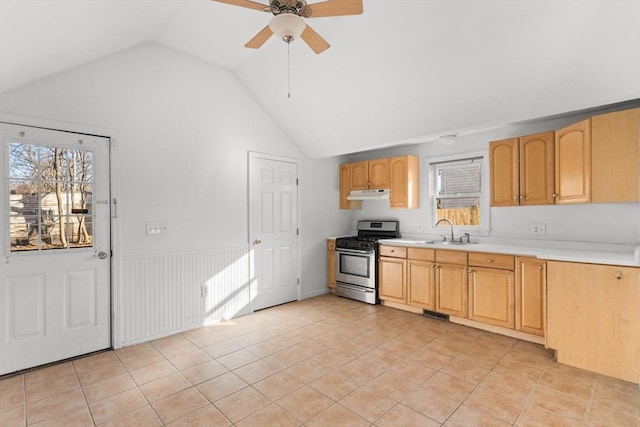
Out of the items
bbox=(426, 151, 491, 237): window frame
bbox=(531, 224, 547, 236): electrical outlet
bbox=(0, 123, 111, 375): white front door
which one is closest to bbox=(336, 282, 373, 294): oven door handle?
bbox=(426, 151, 491, 237): window frame

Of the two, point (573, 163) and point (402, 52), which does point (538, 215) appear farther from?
point (402, 52)

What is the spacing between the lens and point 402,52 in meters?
3.02

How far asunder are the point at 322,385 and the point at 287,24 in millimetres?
2628

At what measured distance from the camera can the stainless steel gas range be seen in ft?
15.3

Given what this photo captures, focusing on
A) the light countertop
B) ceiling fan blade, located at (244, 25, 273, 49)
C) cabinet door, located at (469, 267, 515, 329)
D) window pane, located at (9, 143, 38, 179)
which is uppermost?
ceiling fan blade, located at (244, 25, 273, 49)

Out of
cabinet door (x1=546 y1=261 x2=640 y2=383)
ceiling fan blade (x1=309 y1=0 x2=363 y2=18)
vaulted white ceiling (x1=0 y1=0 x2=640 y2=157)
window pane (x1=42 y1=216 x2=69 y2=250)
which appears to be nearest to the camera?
ceiling fan blade (x1=309 y1=0 x2=363 y2=18)

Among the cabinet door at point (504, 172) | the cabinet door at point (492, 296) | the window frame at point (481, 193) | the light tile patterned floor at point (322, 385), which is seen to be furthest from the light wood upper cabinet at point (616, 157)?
the light tile patterned floor at point (322, 385)

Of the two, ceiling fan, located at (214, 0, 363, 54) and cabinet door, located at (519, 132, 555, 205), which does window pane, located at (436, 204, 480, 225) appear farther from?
ceiling fan, located at (214, 0, 363, 54)

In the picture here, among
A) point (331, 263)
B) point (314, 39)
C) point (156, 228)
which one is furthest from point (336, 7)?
point (331, 263)

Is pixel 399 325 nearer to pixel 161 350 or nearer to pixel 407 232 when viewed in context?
pixel 407 232

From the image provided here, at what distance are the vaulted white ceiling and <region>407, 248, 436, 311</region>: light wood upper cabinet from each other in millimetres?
1537

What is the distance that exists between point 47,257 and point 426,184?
181 inches

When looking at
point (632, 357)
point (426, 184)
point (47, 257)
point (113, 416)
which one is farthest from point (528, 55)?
point (47, 257)

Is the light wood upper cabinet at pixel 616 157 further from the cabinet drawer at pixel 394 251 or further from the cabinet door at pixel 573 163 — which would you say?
the cabinet drawer at pixel 394 251
